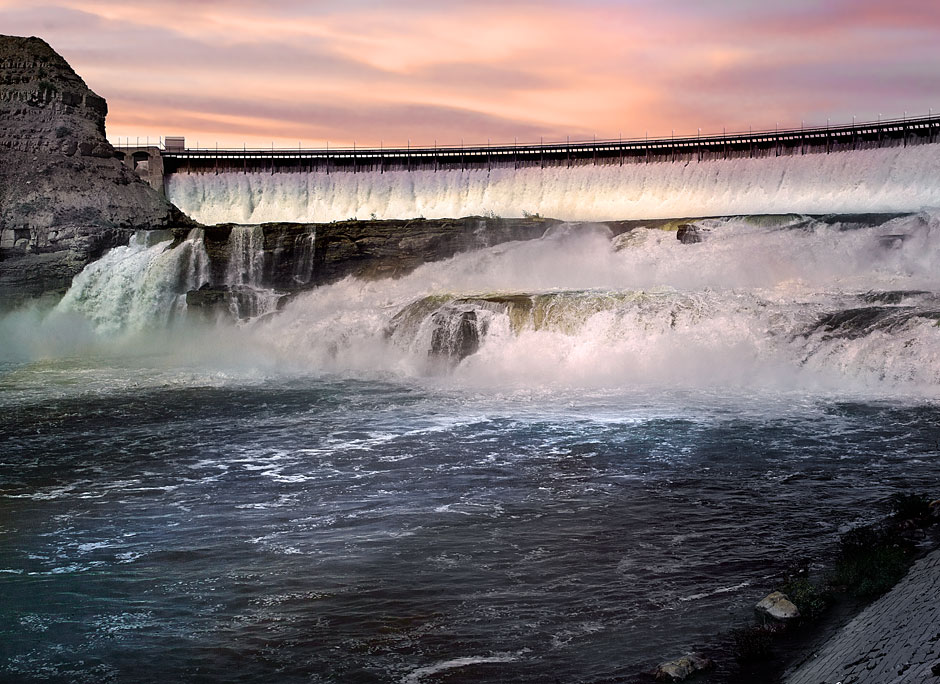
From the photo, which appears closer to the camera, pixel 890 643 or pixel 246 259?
pixel 890 643

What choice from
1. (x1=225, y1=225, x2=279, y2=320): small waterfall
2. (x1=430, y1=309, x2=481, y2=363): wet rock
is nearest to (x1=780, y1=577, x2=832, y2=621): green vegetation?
(x1=430, y1=309, x2=481, y2=363): wet rock

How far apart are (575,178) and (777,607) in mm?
40659

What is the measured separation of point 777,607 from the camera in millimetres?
7414

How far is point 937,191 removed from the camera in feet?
119

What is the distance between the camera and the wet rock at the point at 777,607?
23.9 feet

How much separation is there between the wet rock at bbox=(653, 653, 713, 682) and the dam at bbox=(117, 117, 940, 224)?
33.1m

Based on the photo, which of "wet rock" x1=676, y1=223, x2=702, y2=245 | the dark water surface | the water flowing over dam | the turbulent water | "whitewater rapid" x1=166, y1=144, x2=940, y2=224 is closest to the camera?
the dark water surface

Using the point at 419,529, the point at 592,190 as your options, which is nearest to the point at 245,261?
the point at 592,190

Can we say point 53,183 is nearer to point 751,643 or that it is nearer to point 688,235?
point 688,235

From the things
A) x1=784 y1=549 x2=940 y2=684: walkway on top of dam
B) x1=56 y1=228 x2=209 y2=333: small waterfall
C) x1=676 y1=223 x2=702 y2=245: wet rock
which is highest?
x1=676 y1=223 x2=702 y2=245: wet rock

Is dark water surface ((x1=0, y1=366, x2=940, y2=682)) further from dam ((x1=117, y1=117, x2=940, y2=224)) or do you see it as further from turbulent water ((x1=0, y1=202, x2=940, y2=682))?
dam ((x1=117, y1=117, x2=940, y2=224))

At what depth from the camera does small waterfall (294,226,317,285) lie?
118 feet

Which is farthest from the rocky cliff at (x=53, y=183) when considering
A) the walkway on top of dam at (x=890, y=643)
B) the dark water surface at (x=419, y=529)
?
the walkway on top of dam at (x=890, y=643)

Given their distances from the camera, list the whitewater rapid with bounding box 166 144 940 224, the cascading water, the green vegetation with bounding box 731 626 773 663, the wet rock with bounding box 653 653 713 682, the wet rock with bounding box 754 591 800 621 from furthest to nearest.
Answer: the whitewater rapid with bounding box 166 144 940 224 < the cascading water < the wet rock with bounding box 754 591 800 621 < the green vegetation with bounding box 731 626 773 663 < the wet rock with bounding box 653 653 713 682
